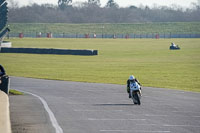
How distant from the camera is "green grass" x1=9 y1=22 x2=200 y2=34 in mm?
126875

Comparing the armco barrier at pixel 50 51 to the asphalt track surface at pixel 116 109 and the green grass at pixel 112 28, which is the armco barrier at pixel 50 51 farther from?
the green grass at pixel 112 28

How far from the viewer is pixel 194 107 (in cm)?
2080

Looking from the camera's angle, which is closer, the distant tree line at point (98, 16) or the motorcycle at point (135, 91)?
the motorcycle at point (135, 91)

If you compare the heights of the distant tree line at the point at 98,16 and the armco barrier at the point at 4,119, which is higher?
the distant tree line at the point at 98,16

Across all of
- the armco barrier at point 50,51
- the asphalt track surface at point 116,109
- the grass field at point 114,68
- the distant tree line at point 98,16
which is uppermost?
the distant tree line at point 98,16

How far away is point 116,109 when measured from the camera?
780 inches

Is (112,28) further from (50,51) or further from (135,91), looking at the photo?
(135,91)

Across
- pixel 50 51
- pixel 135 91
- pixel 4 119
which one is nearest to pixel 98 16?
pixel 50 51

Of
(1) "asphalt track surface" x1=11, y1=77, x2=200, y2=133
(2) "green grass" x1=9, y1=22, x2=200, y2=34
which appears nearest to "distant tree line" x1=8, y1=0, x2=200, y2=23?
(2) "green grass" x1=9, y1=22, x2=200, y2=34

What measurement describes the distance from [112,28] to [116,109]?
114004 mm

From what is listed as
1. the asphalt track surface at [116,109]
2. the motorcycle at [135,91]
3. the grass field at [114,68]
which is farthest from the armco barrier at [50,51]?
the motorcycle at [135,91]

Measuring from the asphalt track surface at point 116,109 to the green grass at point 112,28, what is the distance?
95.9 meters

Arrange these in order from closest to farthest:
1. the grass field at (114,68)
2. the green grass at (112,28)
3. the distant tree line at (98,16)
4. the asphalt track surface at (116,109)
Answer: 1. the asphalt track surface at (116,109)
2. the grass field at (114,68)
3. the green grass at (112,28)
4. the distant tree line at (98,16)

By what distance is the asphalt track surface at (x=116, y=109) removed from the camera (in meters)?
15.2
